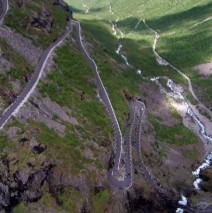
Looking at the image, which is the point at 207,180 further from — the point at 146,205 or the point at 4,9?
the point at 4,9

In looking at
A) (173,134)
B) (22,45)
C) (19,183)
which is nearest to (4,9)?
(22,45)

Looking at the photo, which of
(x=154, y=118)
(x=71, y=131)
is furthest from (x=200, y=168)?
(x=71, y=131)

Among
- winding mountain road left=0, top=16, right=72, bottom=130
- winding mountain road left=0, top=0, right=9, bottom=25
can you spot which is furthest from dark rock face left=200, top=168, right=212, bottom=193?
winding mountain road left=0, top=0, right=9, bottom=25

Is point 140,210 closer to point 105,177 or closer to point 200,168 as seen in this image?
point 105,177

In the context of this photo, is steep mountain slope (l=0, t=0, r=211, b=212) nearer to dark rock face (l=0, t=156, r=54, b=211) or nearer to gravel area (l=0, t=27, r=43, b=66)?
dark rock face (l=0, t=156, r=54, b=211)

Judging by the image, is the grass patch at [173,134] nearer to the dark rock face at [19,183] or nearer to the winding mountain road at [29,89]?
the winding mountain road at [29,89]
